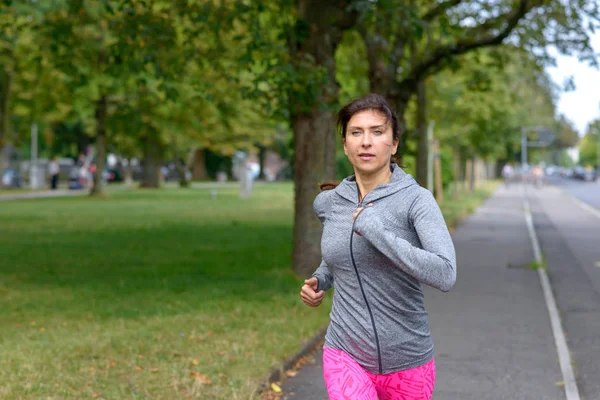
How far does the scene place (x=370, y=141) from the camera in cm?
327

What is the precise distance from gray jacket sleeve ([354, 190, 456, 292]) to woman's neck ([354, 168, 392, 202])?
0.75 ft

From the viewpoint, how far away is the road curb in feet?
21.8

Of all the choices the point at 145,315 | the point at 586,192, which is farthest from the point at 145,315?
the point at 586,192

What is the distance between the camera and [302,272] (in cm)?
1240

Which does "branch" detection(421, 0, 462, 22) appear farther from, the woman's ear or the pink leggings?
the pink leggings

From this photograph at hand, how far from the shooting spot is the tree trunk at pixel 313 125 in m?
12.2

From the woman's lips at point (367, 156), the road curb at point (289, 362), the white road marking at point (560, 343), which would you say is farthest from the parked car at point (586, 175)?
the woman's lips at point (367, 156)

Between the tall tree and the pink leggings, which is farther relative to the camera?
the tall tree

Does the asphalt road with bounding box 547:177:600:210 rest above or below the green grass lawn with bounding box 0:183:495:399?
below

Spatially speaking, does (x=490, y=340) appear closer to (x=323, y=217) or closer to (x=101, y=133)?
(x=323, y=217)

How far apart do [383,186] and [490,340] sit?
5907 millimetres

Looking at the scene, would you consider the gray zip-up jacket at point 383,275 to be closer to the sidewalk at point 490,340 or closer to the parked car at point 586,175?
the sidewalk at point 490,340

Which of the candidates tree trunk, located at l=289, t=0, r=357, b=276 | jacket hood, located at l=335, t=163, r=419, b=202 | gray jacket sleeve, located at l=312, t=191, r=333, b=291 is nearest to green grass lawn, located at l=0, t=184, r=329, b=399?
tree trunk, located at l=289, t=0, r=357, b=276

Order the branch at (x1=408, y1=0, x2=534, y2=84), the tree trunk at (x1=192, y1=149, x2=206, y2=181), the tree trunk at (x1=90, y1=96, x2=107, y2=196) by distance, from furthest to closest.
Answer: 1. the tree trunk at (x1=192, y1=149, x2=206, y2=181)
2. the tree trunk at (x1=90, y1=96, x2=107, y2=196)
3. the branch at (x1=408, y1=0, x2=534, y2=84)
